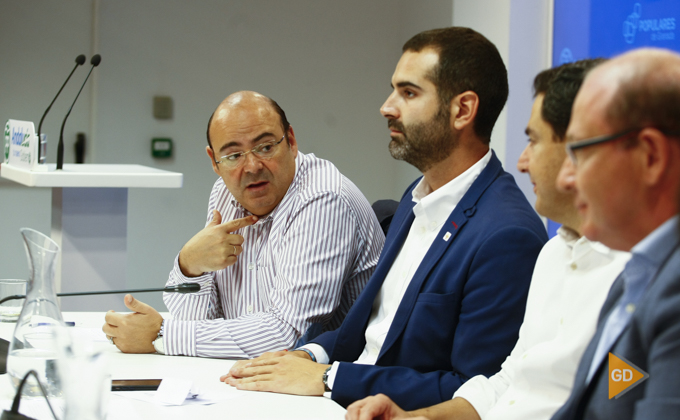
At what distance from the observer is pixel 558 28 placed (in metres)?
3.15

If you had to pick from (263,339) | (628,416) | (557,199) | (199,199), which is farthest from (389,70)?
(628,416)

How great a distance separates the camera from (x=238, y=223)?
1955 millimetres

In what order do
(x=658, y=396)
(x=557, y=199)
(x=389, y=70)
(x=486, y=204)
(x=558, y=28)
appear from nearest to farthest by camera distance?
(x=658, y=396) → (x=557, y=199) → (x=486, y=204) → (x=558, y=28) → (x=389, y=70)

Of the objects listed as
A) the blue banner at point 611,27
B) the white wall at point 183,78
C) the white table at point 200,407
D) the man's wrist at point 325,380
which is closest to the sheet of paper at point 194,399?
the white table at point 200,407

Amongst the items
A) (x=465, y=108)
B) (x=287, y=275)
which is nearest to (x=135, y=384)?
(x=287, y=275)

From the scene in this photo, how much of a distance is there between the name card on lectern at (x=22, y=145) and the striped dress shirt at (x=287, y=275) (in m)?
0.74

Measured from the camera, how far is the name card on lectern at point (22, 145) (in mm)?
2385

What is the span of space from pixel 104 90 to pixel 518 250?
3.68 metres

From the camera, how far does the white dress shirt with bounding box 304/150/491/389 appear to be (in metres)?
1.65

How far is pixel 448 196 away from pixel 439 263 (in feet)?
0.71

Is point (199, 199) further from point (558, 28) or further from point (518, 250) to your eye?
point (518, 250)

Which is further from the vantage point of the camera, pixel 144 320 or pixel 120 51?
pixel 120 51

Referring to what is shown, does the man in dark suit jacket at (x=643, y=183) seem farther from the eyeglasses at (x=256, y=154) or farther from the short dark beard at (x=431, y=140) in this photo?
the eyeglasses at (x=256, y=154)

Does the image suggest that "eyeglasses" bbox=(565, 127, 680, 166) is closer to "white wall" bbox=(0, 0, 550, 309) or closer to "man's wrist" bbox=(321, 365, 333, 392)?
"man's wrist" bbox=(321, 365, 333, 392)
